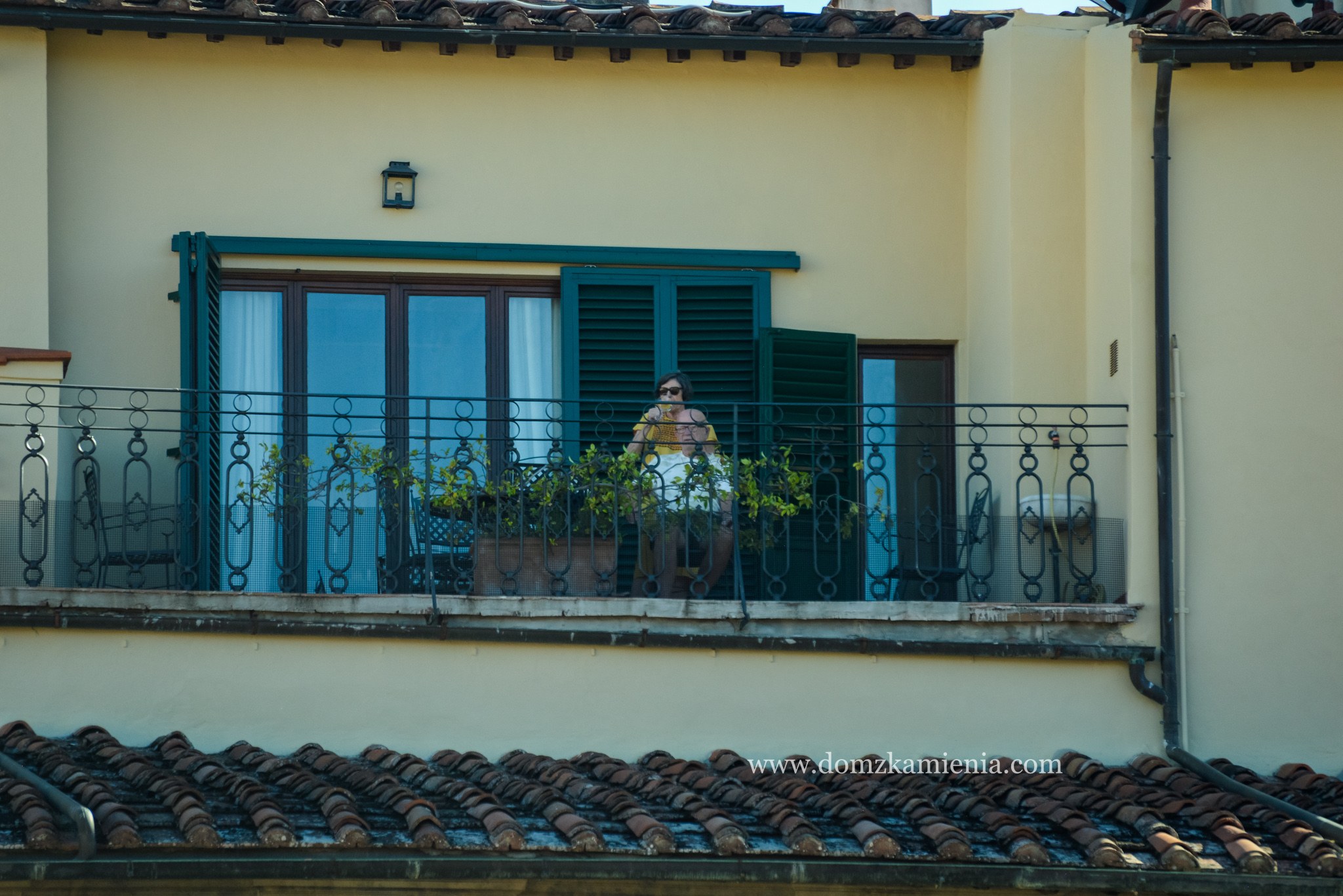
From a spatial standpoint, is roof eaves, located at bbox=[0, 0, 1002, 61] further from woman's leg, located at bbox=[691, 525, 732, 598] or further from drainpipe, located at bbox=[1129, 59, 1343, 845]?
woman's leg, located at bbox=[691, 525, 732, 598]

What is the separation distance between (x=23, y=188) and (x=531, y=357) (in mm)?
3000

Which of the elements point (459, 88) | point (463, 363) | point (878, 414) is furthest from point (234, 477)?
point (878, 414)

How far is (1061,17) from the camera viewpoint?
464 inches

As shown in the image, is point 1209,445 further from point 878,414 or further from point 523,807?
point 523,807

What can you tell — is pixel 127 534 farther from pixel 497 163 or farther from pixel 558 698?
pixel 497 163

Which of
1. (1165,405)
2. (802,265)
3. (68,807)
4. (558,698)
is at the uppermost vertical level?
(802,265)

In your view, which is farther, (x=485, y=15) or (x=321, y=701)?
(x=485, y=15)

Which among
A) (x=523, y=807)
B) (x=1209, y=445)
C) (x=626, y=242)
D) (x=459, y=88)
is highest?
(x=459, y=88)

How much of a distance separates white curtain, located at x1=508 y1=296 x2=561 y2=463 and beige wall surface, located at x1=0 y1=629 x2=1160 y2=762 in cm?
215

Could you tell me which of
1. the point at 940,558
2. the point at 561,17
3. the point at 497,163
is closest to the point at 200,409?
the point at 497,163

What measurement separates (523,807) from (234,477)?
3319 millimetres

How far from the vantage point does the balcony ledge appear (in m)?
9.84

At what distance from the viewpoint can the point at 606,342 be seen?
1191cm

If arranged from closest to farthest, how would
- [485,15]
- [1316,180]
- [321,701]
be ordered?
[321,701] < [1316,180] < [485,15]
